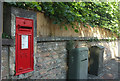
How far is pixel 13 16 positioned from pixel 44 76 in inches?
67.1

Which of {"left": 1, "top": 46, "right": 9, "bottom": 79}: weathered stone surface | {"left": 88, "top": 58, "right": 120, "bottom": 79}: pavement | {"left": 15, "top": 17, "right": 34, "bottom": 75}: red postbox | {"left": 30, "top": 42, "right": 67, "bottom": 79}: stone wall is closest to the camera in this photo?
{"left": 1, "top": 46, "right": 9, "bottom": 79}: weathered stone surface

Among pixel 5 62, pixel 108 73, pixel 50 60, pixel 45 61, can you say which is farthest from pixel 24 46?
pixel 108 73

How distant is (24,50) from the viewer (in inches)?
103

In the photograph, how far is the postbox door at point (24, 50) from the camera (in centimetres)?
248

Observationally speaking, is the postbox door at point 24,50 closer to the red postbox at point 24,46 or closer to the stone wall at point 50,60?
the red postbox at point 24,46

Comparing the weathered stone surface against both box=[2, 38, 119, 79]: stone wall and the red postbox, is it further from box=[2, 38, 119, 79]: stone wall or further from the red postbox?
the red postbox

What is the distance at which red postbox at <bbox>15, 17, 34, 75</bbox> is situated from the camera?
2.46 metres

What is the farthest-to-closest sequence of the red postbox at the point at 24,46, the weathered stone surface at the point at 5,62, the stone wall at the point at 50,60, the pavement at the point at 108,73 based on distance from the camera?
the pavement at the point at 108,73 < the stone wall at the point at 50,60 < the red postbox at the point at 24,46 < the weathered stone surface at the point at 5,62

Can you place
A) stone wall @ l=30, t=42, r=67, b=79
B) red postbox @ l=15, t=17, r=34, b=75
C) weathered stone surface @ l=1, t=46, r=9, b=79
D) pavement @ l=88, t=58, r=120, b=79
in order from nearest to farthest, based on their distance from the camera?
weathered stone surface @ l=1, t=46, r=9, b=79 < red postbox @ l=15, t=17, r=34, b=75 < stone wall @ l=30, t=42, r=67, b=79 < pavement @ l=88, t=58, r=120, b=79

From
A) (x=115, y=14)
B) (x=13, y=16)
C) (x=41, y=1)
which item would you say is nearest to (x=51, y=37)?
(x=41, y=1)

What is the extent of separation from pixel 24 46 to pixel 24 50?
87 mm

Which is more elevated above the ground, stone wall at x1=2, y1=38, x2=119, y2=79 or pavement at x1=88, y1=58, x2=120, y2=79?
stone wall at x1=2, y1=38, x2=119, y2=79

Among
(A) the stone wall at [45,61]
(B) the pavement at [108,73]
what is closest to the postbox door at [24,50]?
(A) the stone wall at [45,61]

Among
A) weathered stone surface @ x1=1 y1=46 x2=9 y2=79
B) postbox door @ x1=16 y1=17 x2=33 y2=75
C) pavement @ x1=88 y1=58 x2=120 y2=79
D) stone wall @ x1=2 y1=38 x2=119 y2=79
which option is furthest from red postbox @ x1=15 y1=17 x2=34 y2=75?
pavement @ x1=88 y1=58 x2=120 y2=79
